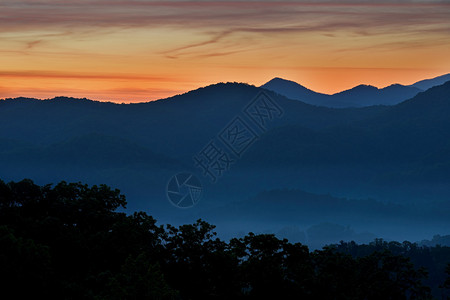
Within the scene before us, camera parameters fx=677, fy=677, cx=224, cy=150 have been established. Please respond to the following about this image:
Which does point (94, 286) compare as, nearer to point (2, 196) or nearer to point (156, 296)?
point (156, 296)

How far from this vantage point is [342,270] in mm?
43344

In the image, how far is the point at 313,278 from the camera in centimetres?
4106

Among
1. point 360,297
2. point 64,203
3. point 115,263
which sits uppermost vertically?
point 64,203

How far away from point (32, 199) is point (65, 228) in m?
5.88

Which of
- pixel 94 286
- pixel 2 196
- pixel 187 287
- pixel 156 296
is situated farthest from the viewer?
pixel 2 196

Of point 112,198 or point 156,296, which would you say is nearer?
point 156,296

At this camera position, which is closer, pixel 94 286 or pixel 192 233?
pixel 94 286

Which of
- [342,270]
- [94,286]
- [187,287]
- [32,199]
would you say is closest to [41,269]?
[94,286]

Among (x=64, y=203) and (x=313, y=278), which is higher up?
(x=64, y=203)

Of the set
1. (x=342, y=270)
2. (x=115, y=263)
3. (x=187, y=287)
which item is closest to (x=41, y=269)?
(x=115, y=263)

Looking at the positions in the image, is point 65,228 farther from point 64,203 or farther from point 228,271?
point 228,271

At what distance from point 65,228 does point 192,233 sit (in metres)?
8.40

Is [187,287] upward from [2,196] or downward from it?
downward

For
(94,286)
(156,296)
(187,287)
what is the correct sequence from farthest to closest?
1. (187,287)
2. (94,286)
3. (156,296)
